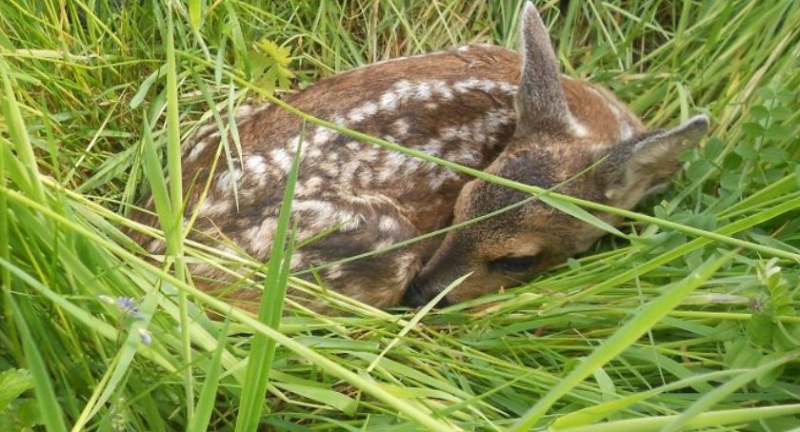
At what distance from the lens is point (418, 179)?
3.05 meters

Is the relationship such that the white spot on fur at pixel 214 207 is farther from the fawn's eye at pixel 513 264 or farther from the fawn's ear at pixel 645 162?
the fawn's ear at pixel 645 162

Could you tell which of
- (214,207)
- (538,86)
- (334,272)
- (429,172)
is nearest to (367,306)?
(334,272)

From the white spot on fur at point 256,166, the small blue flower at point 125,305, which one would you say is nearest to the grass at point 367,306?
the small blue flower at point 125,305

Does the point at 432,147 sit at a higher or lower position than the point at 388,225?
higher

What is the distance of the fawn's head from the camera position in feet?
9.29

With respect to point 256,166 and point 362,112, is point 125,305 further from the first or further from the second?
point 362,112

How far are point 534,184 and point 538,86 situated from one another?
0.31 m

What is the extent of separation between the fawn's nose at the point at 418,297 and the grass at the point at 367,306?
0.42 ft

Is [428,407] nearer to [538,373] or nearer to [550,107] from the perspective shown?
[538,373]

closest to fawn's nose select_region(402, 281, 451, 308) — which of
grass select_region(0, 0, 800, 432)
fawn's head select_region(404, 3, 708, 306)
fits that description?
fawn's head select_region(404, 3, 708, 306)

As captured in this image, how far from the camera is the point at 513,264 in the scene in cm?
292

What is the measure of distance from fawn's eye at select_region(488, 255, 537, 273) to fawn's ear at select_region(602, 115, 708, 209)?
32 cm

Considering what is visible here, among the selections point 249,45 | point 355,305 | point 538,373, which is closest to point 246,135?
point 249,45

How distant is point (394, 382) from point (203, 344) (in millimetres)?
437
